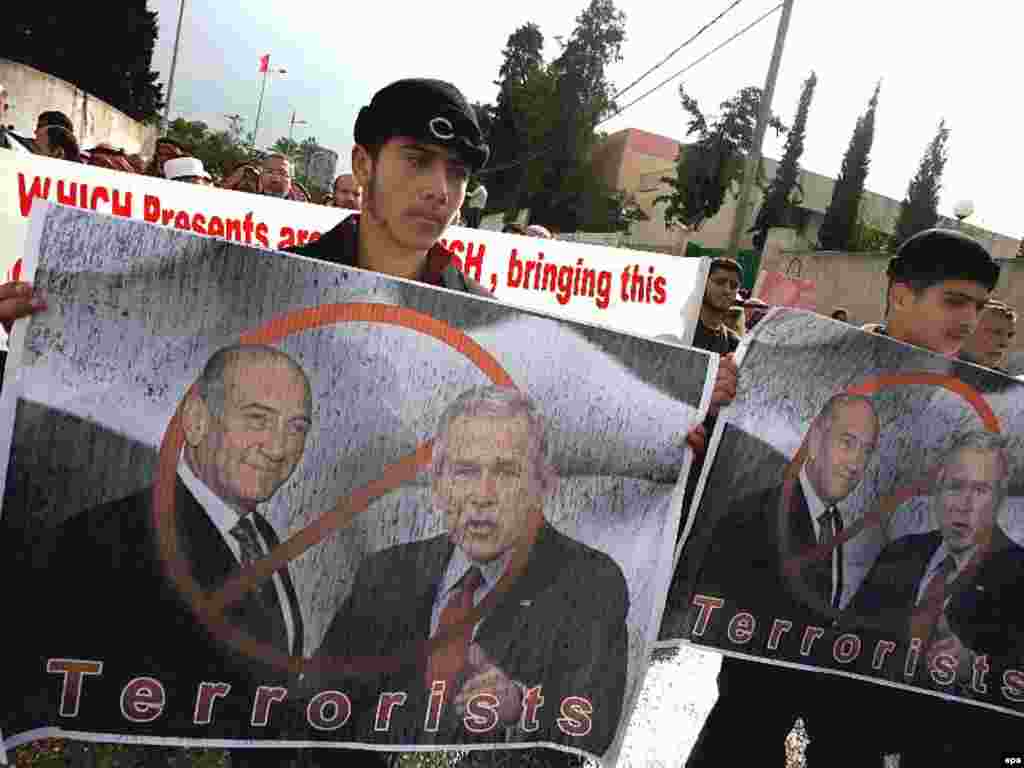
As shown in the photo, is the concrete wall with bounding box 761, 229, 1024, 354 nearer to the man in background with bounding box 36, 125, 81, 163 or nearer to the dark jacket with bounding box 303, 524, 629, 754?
the man in background with bounding box 36, 125, 81, 163

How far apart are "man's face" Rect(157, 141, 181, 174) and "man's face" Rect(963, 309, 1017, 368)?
6.39 meters

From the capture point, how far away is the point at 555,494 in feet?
6.12

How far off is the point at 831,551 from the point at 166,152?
7076 millimetres

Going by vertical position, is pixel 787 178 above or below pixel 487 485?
above

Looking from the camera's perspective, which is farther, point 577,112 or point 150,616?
point 577,112

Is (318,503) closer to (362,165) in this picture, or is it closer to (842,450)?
(362,165)

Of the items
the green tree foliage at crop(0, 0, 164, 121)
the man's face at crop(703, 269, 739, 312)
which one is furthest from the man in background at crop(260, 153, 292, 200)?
the green tree foliage at crop(0, 0, 164, 121)

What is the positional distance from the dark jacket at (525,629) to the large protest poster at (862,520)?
0.73 feet

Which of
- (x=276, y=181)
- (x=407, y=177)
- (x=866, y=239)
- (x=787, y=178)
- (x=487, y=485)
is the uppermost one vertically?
(x=787, y=178)

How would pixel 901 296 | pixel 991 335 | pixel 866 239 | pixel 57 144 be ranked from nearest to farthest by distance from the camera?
pixel 901 296 < pixel 991 335 < pixel 57 144 < pixel 866 239

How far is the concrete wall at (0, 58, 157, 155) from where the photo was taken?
15852 millimetres

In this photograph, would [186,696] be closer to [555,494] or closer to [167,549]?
[167,549]

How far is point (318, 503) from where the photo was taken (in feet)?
5.53

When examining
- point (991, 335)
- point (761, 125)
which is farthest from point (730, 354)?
point (761, 125)
